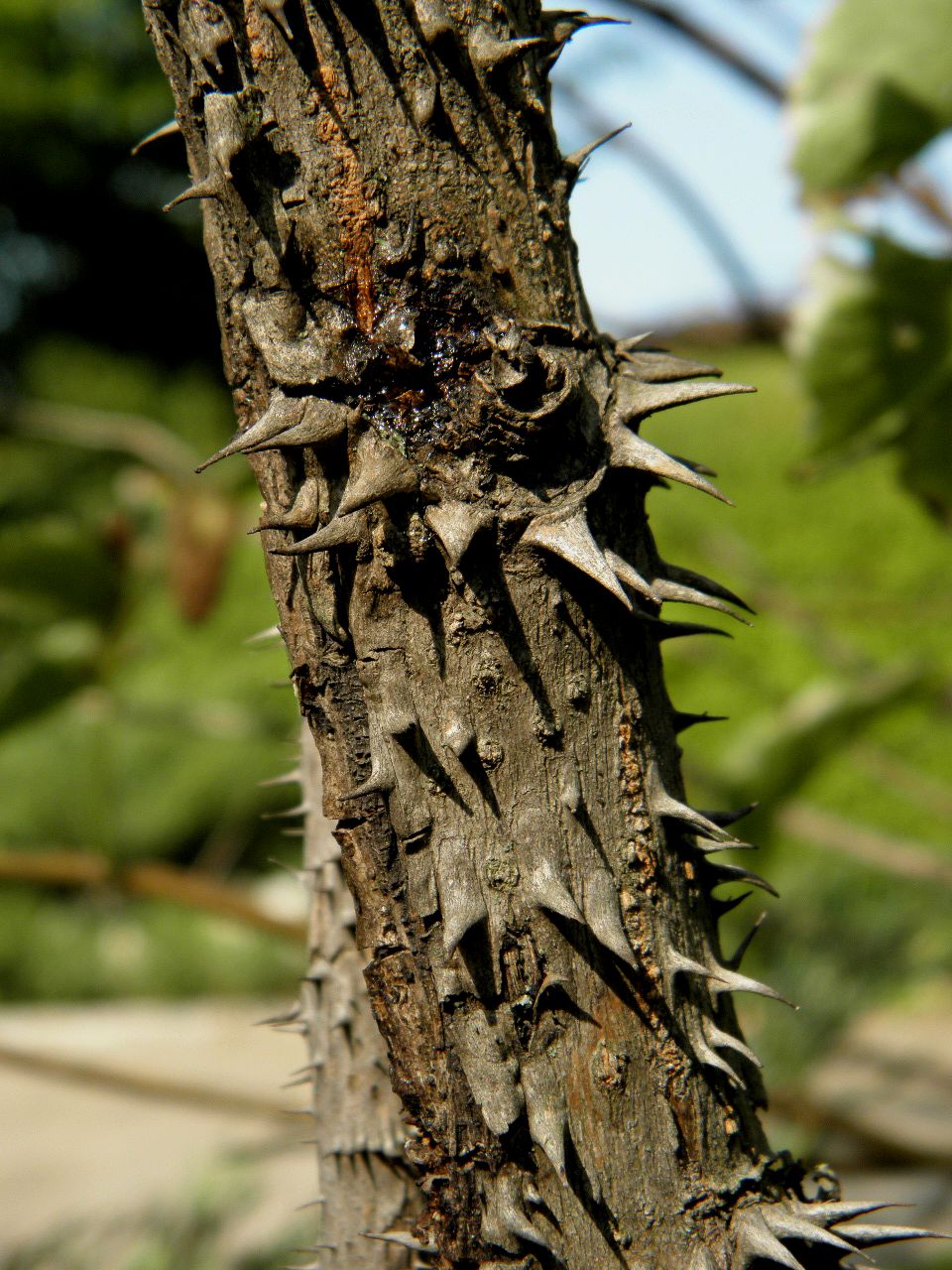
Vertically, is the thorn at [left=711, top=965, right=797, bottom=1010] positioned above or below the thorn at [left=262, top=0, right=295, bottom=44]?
below

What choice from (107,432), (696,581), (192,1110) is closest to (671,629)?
(696,581)

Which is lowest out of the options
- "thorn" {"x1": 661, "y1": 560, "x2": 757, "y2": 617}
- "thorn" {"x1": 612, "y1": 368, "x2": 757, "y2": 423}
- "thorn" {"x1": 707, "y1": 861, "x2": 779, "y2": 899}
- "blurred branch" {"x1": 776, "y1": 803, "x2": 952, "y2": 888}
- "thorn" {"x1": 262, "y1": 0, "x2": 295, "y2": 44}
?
"thorn" {"x1": 707, "y1": 861, "x2": 779, "y2": 899}

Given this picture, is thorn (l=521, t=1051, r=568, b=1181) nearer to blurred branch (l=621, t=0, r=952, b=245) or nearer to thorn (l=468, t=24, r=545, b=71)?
thorn (l=468, t=24, r=545, b=71)

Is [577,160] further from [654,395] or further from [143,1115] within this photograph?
[143,1115]

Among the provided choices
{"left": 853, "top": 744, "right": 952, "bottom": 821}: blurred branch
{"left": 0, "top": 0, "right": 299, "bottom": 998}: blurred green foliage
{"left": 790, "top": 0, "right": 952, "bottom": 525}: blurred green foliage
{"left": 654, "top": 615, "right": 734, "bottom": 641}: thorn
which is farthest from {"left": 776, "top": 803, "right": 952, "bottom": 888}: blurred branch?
{"left": 0, "top": 0, "right": 299, "bottom": 998}: blurred green foliage

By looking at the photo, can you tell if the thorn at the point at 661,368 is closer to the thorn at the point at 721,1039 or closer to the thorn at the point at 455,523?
the thorn at the point at 455,523

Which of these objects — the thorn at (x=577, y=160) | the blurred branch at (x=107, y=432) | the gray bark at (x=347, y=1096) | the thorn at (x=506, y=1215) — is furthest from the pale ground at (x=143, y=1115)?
the thorn at (x=577, y=160)
